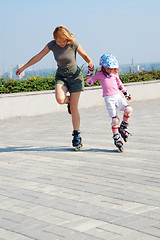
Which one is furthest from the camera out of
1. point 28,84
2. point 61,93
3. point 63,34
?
point 28,84

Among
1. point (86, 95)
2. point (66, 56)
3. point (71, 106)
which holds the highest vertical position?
point (66, 56)

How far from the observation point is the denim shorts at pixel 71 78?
676 centimetres

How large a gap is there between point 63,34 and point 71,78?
691mm

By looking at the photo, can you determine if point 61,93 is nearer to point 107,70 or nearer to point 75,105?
point 75,105

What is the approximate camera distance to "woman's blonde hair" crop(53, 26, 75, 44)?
6484mm

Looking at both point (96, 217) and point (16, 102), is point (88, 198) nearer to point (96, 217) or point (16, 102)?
point (96, 217)

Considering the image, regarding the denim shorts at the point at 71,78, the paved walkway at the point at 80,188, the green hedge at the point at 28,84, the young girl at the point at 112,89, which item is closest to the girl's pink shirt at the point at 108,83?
the young girl at the point at 112,89

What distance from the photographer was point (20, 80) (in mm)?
14016

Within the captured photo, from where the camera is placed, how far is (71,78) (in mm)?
6805

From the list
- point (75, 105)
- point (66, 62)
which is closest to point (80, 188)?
point (75, 105)

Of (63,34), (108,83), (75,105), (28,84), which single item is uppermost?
(63,34)

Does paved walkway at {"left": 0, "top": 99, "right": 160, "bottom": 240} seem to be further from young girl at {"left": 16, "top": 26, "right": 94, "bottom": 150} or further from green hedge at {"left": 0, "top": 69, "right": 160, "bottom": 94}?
green hedge at {"left": 0, "top": 69, "right": 160, "bottom": 94}

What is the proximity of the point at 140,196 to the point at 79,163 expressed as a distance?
1.81 meters

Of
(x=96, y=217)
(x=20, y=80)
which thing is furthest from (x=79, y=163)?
(x=20, y=80)
